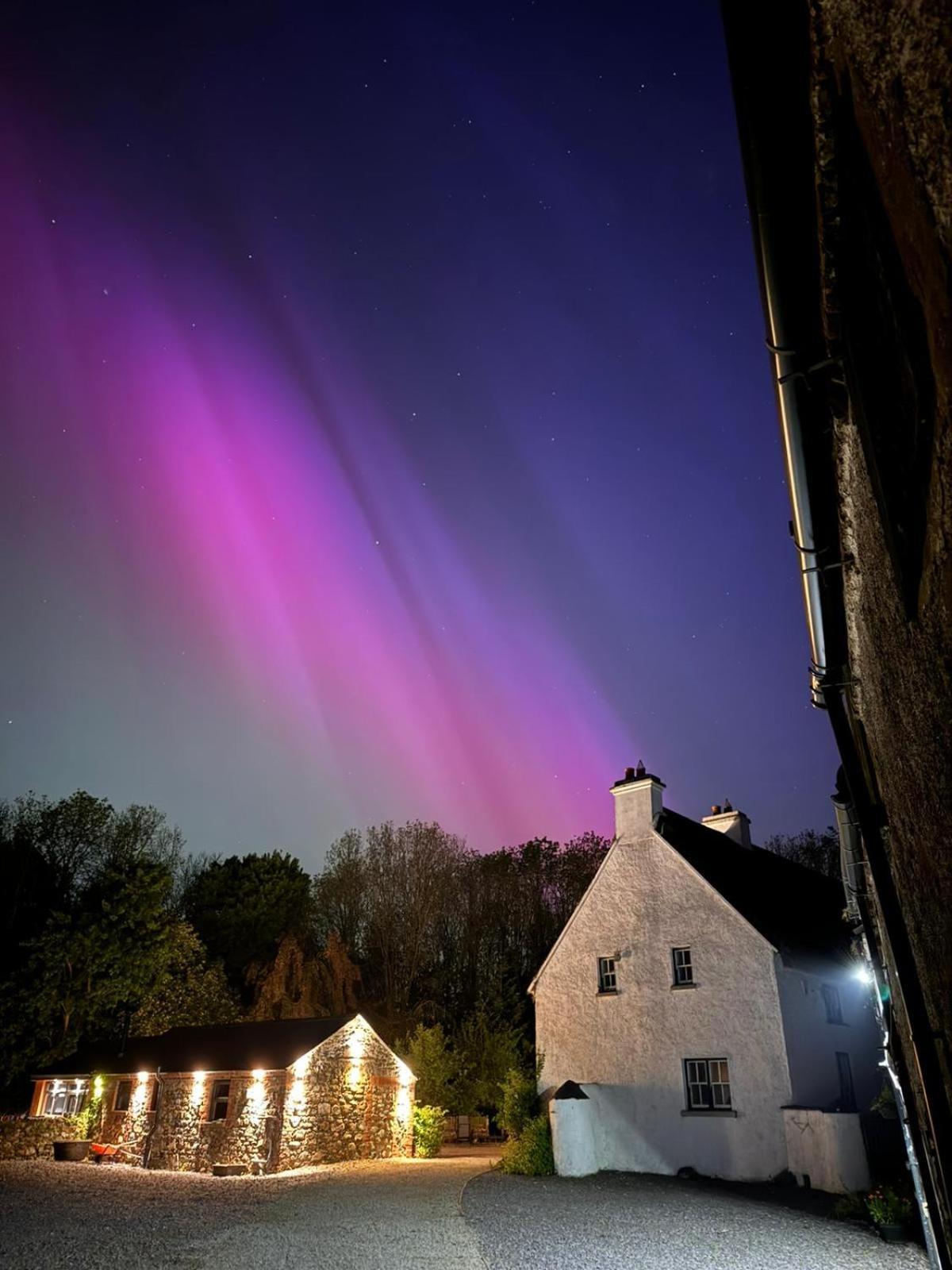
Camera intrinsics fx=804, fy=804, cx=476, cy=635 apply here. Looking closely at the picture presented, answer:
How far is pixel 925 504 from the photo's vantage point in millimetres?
2006

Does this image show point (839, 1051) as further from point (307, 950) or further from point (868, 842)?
point (307, 950)

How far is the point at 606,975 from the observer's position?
21672 millimetres

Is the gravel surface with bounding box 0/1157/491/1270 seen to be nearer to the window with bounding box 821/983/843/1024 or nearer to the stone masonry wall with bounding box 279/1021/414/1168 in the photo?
the stone masonry wall with bounding box 279/1021/414/1168

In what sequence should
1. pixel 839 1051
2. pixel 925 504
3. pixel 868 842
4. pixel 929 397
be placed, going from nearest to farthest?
1. pixel 929 397
2. pixel 925 504
3. pixel 868 842
4. pixel 839 1051

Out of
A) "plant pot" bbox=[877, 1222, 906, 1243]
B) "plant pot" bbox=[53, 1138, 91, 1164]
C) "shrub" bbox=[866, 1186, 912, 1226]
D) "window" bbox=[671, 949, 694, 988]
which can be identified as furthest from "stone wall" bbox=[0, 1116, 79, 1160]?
"plant pot" bbox=[877, 1222, 906, 1243]

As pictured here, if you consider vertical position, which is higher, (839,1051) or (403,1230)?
(839,1051)

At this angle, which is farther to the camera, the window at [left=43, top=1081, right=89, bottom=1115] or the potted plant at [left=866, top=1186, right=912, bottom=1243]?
the window at [left=43, top=1081, right=89, bottom=1115]

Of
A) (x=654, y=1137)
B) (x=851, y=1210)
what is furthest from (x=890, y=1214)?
(x=654, y=1137)

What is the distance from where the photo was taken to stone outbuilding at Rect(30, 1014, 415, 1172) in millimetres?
23656

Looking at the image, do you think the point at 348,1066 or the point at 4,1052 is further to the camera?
the point at 4,1052

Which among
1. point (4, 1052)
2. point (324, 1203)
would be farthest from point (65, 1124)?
point (324, 1203)

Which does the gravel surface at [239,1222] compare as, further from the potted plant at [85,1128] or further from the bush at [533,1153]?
the potted plant at [85,1128]

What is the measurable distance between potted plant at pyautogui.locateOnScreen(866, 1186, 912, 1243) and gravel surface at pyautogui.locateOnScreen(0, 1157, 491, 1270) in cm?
618

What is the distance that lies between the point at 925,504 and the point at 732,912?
65.2 ft
